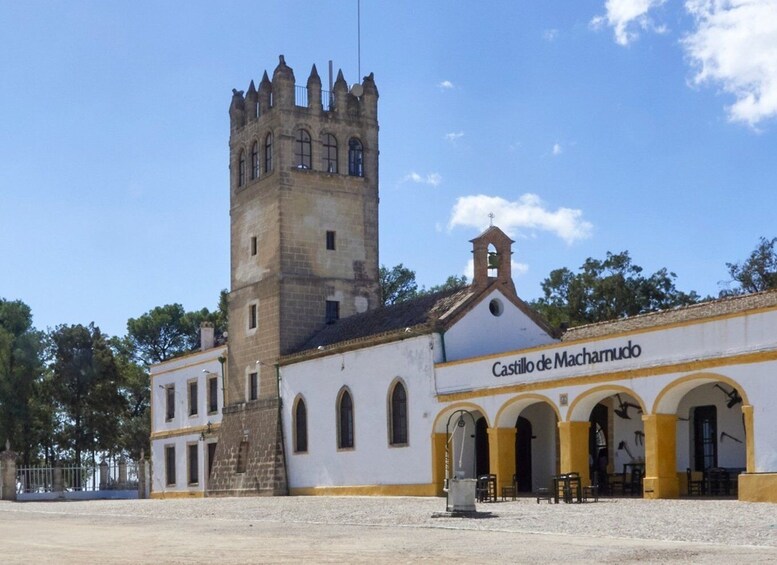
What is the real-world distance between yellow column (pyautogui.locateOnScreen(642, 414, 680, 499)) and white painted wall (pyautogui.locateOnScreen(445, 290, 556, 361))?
732cm

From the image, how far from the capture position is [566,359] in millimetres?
28094

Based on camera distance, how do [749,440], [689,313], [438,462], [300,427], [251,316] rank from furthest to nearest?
[251,316]
[300,427]
[438,462]
[689,313]
[749,440]

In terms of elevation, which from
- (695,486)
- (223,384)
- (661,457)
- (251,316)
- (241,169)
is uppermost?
(241,169)

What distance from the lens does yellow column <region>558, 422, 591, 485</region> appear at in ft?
92.0

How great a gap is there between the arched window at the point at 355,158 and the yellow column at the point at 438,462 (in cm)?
1182

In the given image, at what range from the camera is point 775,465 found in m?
23.4

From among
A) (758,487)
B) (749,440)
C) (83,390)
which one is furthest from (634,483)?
(83,390)

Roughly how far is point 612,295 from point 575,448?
77.5 ft

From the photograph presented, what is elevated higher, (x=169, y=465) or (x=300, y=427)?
(x=300, y=427)

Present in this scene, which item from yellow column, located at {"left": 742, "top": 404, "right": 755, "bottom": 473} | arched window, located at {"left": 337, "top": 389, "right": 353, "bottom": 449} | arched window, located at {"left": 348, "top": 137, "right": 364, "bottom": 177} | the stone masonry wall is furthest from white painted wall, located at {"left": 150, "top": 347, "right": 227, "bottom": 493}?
yellow column, located at {"left": 742, "top": 404, "right": 755, "bottom": 473}

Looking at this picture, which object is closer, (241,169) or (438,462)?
(438,462)

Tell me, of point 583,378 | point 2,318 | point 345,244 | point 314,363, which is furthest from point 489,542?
point 2,318

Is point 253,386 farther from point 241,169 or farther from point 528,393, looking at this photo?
point 528,393

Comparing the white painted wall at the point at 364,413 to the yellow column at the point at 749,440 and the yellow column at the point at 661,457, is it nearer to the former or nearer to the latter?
the yellow column at the point at 661,457
